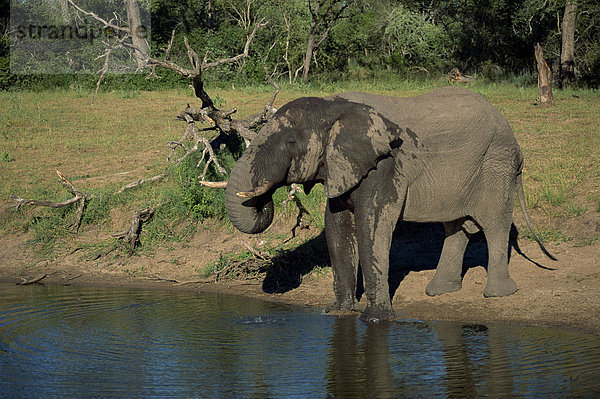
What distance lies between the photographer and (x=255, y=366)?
256 inches

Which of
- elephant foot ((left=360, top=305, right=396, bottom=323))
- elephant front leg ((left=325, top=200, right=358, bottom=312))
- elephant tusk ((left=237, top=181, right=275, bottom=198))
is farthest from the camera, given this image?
elephant front leg ((left=325, top=200, right=358, bottom=312))

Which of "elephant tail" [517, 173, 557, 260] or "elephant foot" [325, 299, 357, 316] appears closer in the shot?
"elephant foot" [325, 299, 357, 316]

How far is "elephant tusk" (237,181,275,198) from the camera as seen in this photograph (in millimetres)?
7164

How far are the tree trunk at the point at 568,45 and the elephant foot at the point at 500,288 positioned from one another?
654 inches

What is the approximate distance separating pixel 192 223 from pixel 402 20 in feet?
69.2

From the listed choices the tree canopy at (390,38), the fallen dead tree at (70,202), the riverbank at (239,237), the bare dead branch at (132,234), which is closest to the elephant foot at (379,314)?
the riverbank at (239,237)

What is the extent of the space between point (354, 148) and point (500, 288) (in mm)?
2422

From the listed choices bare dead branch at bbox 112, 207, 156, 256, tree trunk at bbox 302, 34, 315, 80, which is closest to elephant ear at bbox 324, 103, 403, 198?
bare dead branch at bbox 112, 207, 156, 256

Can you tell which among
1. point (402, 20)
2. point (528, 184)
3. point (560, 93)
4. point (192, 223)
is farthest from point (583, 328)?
point (402, 20)

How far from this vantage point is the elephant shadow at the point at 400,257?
973 cm

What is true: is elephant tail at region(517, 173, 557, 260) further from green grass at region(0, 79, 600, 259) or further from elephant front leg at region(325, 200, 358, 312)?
elephant front leg at region(325, 200, 358, 312)

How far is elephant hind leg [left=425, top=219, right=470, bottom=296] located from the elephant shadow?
559 millimetres

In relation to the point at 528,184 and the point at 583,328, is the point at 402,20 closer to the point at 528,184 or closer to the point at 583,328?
the point at 528,184

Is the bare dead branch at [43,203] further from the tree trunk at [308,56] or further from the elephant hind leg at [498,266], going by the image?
the tree trunk at [308,56]
